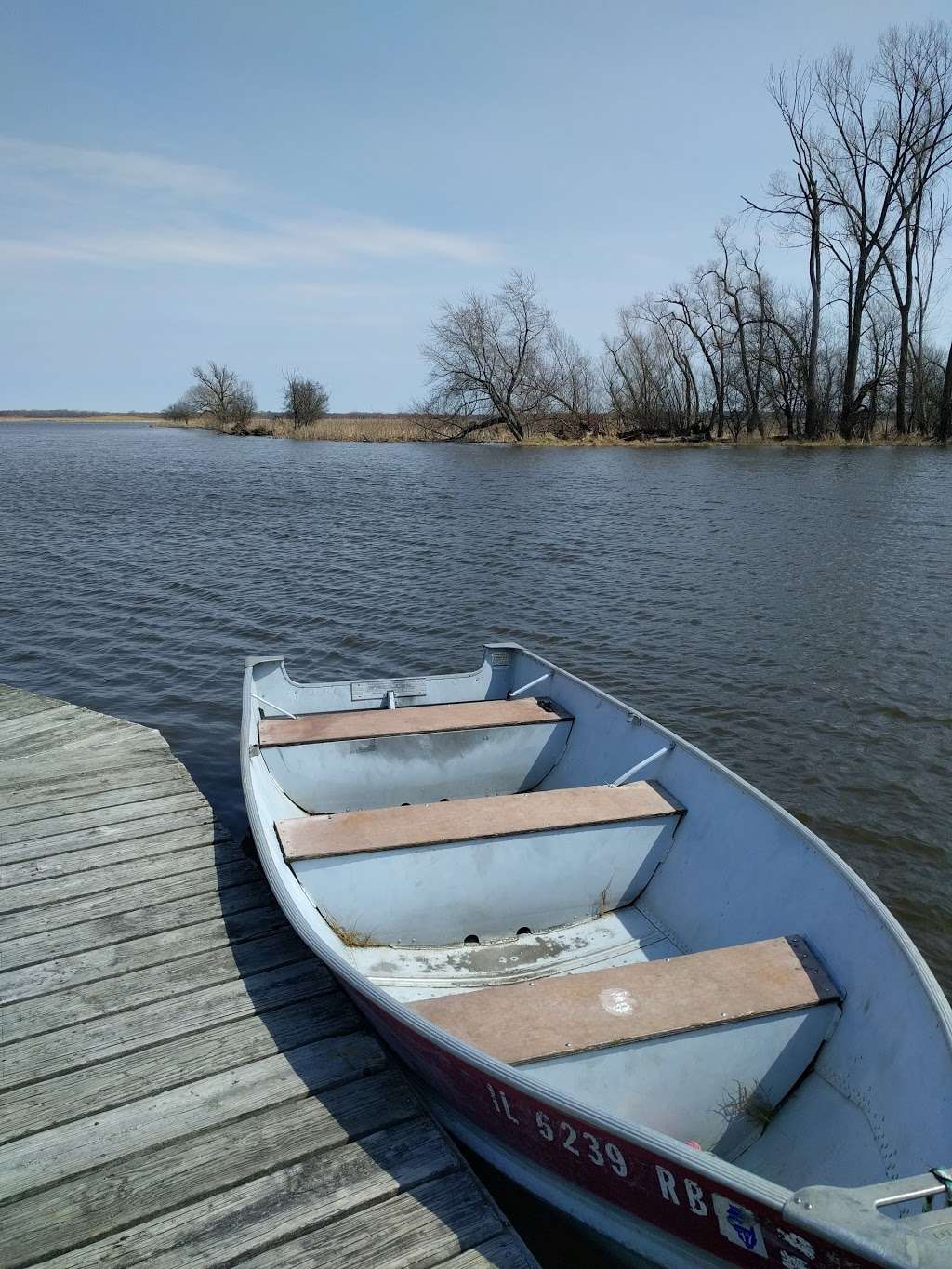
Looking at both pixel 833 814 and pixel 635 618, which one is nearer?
pixel 833 814

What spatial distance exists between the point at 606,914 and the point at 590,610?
750 centimetres

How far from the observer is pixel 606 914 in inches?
161

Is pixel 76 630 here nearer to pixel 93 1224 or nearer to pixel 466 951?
pixel 466 951

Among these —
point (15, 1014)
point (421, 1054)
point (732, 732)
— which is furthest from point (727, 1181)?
point (732, 732)

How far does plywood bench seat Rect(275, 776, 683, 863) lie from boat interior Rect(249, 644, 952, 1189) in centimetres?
1

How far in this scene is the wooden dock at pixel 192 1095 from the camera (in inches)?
95.7

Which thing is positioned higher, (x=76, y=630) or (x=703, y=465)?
(x=703, y=465)

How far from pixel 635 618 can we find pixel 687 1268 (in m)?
8.94

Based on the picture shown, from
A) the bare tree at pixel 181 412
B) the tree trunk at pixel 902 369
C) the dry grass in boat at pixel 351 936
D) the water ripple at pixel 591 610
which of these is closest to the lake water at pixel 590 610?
the water ripple at pixel 591 610

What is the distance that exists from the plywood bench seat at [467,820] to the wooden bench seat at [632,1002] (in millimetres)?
1047

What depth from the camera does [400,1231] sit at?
2463 millimetres

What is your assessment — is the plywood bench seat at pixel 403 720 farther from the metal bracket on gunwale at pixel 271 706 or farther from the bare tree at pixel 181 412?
the bare tree at pixel 181 412

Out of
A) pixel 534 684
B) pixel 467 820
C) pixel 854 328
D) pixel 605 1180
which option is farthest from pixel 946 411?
pixel 605 1180

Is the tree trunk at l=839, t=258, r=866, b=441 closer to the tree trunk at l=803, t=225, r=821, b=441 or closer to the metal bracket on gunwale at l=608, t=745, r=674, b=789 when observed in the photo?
the tree trunk at l=803, t=225, r=821, b=441
